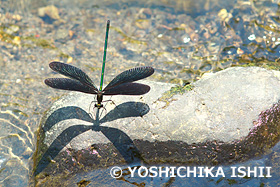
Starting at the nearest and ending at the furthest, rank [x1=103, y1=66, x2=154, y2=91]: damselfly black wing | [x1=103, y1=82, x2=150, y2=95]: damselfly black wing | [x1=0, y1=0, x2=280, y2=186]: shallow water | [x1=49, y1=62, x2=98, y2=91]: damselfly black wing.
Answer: [x1=103, y1=82, x2=150, y2=95]: damselfly black wing < [x1=103, y1=66, x2=154, y2=91]: damselfly black wing < [x1=49, y1=62, x2=98, y2=91]: damselfly black wing < [x1=0, y1=0, x2=280, y2=186]: shallow water

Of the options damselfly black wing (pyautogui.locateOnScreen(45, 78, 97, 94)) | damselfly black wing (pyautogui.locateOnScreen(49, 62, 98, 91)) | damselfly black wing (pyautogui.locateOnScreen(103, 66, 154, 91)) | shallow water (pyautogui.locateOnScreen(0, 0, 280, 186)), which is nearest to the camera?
damselfly black wing (pyautogui.locateOnScreen(45, 78, 97, 94))

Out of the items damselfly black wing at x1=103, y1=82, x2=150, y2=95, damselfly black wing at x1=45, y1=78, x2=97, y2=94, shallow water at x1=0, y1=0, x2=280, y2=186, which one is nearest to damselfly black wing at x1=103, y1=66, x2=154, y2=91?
damselfly black wing at x1=103, y1=82, x2=150, y2=95

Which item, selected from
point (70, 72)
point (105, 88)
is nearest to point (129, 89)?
point (105, 88)

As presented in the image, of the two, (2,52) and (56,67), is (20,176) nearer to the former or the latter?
(56,67)

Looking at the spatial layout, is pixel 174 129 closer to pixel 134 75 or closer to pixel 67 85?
pixel 134 75

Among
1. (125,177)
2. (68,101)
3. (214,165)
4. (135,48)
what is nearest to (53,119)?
(68,101)

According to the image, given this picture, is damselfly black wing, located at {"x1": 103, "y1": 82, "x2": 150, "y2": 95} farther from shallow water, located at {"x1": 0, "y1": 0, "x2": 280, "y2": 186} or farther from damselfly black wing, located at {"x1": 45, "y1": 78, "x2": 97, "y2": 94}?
shallow water, located at {"x1": 0, "y1": 0, "x2": 280, "y2": 186}
